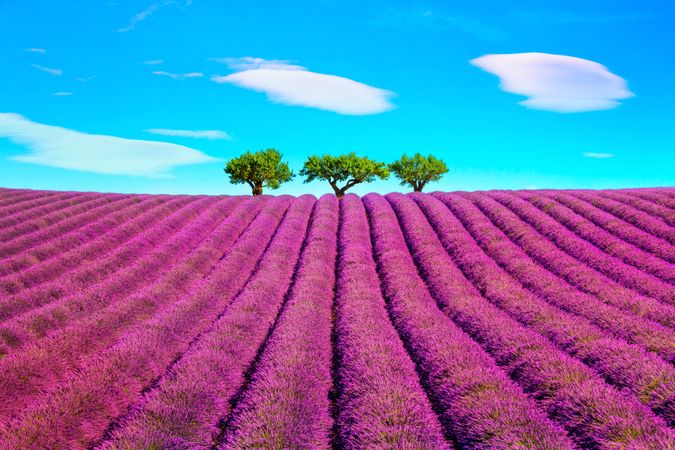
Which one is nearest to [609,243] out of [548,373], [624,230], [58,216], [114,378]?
[624,230]

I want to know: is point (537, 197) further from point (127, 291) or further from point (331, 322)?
point (127, 291)

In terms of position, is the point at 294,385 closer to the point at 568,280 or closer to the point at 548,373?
the point at 548,373

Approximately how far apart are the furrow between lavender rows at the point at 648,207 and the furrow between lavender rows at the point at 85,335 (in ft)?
45.0

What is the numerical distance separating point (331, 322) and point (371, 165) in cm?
4243

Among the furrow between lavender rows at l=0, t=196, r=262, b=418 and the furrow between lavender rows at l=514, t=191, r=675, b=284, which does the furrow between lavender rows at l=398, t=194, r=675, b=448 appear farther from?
the furrow between lavender rows at l=0, t=196, r=262, b=418

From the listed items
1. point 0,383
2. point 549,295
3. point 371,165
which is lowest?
point 0,383

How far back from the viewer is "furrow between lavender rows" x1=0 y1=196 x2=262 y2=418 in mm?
5965

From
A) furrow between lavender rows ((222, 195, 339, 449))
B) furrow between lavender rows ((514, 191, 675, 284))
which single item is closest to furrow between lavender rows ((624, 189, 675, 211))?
furrow between lavender rows ((514, 191, 675, 284))

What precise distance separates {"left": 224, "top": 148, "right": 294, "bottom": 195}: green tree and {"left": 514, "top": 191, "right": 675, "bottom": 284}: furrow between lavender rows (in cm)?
3484

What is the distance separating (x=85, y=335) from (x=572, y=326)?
8.29m

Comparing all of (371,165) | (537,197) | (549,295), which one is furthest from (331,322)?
(371,165)

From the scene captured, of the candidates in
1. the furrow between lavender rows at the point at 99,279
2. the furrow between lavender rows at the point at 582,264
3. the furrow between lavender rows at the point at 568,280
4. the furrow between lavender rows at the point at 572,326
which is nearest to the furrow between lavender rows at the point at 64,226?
the furrow between lavender rows at the point at 99,279

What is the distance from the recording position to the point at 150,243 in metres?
13.9

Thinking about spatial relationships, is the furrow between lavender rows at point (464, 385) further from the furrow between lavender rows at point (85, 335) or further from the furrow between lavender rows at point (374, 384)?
the furrow between lavender rows at point (85, 335)
